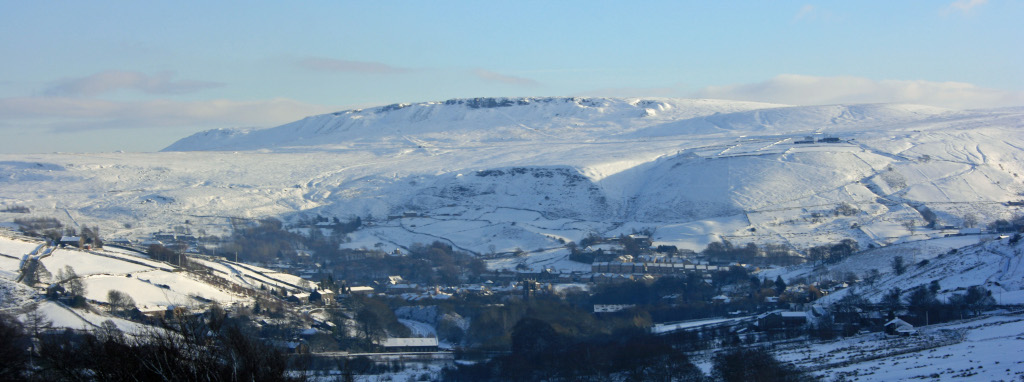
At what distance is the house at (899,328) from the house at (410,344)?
17990 millimetres

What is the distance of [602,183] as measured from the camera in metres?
100

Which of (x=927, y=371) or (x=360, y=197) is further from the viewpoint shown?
(x=360, y=197)

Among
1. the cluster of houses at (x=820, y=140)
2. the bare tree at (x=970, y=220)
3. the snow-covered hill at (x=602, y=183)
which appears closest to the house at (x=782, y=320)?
the snow-covered hill at (x=602, y=183)

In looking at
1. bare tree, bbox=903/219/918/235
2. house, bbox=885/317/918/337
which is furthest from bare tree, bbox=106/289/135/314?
bare tree, bbox=903/219/918/235

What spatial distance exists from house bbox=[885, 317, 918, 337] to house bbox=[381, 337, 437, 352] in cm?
1799

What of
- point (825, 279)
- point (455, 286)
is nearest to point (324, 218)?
point (455, 286)

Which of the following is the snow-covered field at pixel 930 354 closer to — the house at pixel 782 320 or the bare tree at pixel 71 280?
the house at pixel 782 320

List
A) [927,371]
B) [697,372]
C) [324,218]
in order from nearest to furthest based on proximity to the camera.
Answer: [927,371]
[697,372]
[324,218]

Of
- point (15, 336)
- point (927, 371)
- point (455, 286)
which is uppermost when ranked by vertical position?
point (15, 336)

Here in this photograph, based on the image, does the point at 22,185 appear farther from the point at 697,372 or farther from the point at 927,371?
the point at 927,371

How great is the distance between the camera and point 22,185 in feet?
335

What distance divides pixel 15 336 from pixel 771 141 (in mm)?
100661

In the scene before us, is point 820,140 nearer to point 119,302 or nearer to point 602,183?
point 602,183

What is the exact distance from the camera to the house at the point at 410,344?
42.9 meters
